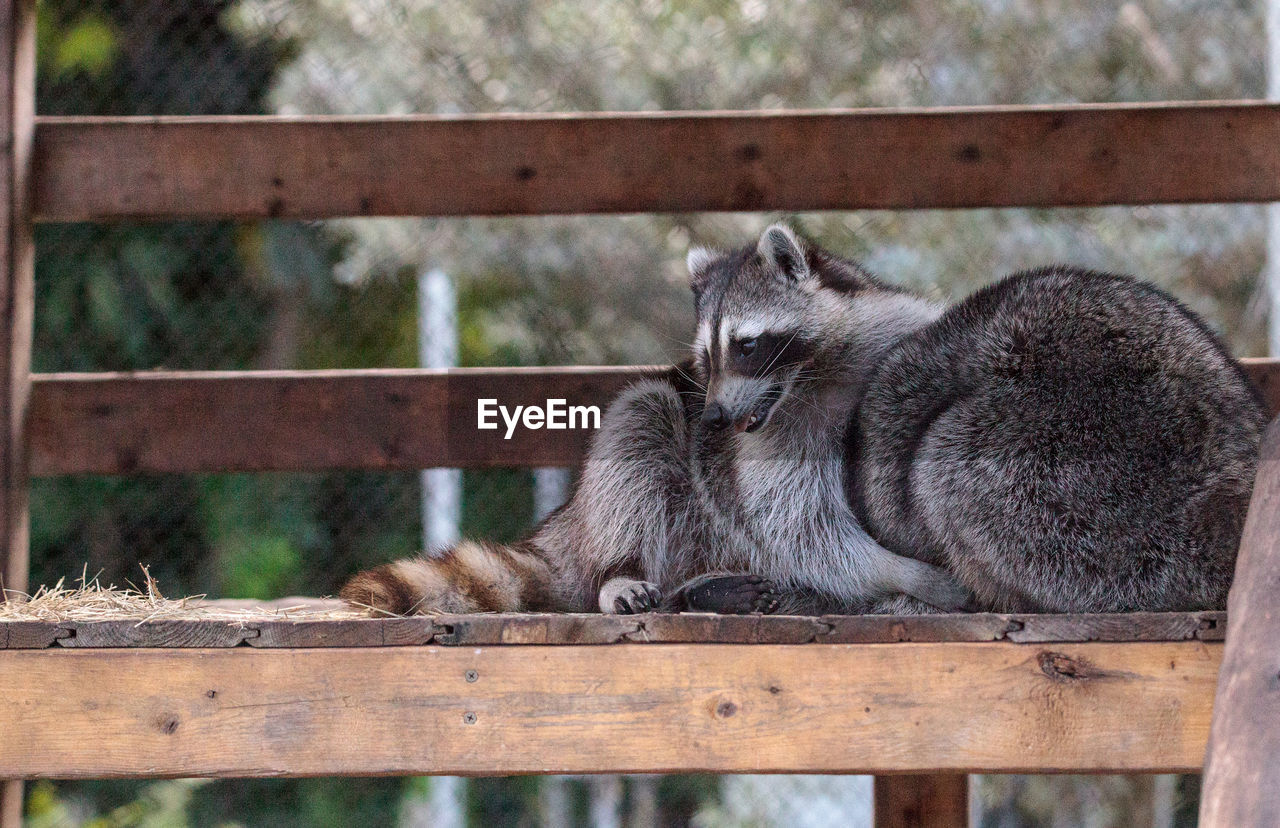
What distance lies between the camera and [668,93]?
6.01 meters

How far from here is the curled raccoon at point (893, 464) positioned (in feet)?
5.99

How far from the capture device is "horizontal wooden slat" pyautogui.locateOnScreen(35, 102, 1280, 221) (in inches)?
111

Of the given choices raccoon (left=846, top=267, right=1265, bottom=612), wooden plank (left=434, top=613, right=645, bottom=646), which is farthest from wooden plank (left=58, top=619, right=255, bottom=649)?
raccoon (left=846, top=267, right=1265, bottom=612)

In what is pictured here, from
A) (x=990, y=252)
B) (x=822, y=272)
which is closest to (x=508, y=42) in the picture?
(x=990, y=252)

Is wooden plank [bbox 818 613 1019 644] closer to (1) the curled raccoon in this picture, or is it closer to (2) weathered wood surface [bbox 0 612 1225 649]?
(2) weathered wood surface [bbox 0 612 1225 649]

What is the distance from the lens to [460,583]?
83.8 inches

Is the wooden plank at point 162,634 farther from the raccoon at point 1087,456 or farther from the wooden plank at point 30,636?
the raccoon at point 1087,456

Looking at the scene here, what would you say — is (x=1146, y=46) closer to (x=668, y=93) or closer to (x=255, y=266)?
(x=668, y=93)

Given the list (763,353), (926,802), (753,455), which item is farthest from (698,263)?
(926,802)

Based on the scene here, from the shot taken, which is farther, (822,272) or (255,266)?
(255,266)

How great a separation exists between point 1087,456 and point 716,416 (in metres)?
0.56

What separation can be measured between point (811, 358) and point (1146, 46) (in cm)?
516

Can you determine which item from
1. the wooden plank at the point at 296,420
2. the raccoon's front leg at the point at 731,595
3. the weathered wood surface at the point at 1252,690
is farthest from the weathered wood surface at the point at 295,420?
the weathered wood surface at the point at 1252,690

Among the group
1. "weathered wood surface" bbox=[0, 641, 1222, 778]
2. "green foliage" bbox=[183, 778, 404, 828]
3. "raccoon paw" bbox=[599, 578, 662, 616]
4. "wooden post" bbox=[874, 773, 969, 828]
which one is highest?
"raccoon paw" bbox=[599, 578, 662, 616]
